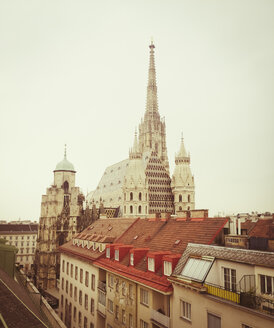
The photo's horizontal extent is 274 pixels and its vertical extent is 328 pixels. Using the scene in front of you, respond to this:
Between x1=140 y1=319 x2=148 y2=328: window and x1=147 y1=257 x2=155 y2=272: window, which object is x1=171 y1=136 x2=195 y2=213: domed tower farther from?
x1=140 y1=319 x2=148 y2=328: window

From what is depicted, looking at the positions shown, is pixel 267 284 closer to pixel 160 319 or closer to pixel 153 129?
pixel 160 319

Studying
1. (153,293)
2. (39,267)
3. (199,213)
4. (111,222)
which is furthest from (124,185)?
(153,293)

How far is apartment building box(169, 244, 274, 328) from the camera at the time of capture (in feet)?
44.1

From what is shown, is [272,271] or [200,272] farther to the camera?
[200,272]

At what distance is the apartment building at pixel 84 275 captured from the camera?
102ft

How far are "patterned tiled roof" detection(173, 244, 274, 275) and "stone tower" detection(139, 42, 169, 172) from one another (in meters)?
101

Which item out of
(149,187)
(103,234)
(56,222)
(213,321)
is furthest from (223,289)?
(149,187)

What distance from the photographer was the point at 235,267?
614 inches

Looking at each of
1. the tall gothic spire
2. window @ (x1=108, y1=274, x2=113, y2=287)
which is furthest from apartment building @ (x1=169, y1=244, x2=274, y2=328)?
the tall gothic spire

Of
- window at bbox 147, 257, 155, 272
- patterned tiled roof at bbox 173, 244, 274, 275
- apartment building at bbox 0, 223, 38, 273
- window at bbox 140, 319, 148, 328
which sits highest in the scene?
patterned tiled roof at bbox 173, 244, 274, 275

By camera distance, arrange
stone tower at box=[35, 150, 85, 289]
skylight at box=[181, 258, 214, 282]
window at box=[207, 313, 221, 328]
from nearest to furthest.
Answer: window at box=[207, 313, 221, 328] < skylight at box=[181, 258, 214, 282] < stone tower at box=[35, 150, 85, 289]

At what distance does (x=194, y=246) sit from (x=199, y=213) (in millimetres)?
7040

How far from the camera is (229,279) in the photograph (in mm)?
15945

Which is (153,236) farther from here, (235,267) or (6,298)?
(6,298)
